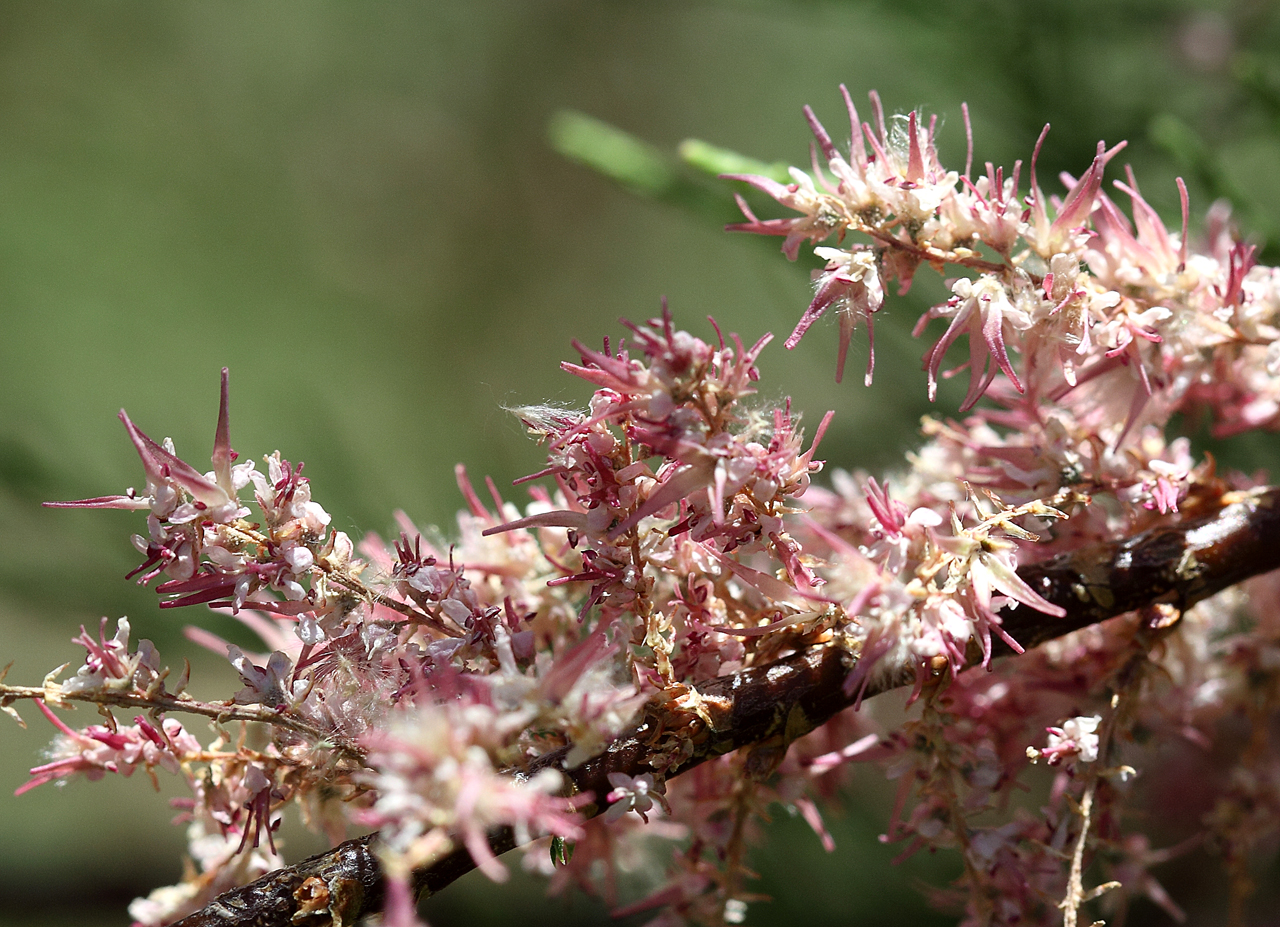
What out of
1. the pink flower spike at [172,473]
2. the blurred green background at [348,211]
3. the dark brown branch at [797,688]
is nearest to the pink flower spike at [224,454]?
the pink flower spike at [172,473]

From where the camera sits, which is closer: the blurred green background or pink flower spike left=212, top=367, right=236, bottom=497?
pink flower spike left=212, top=367, right=236, bottom=497

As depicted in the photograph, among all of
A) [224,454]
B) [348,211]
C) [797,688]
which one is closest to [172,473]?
[224,454]

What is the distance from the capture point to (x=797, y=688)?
0.31 metres

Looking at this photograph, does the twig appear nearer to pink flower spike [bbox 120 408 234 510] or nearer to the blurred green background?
pink flower spike [bbox 120 408 234 510]

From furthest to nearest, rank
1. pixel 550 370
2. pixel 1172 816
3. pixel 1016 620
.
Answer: pixel 550 370 < pixel 1172 816 < pixel 1016 620

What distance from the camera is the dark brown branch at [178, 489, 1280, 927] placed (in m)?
0.27

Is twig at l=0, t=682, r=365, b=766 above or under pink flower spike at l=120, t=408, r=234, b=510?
under

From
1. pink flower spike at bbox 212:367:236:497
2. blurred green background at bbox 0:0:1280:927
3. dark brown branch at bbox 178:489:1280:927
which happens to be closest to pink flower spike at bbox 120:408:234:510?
pink flower spike at bbox 212:367:236:497

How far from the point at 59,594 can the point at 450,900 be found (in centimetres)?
37

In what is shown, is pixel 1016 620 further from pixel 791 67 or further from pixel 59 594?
pixel 791 67

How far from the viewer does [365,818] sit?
0.69 ft

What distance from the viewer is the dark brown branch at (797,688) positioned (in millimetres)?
268

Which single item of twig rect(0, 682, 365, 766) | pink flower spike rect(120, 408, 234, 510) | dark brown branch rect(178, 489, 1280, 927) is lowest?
dark brown branch rect(178, 489, 1280, 927)

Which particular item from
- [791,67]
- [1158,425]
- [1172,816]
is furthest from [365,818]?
[791,67]
